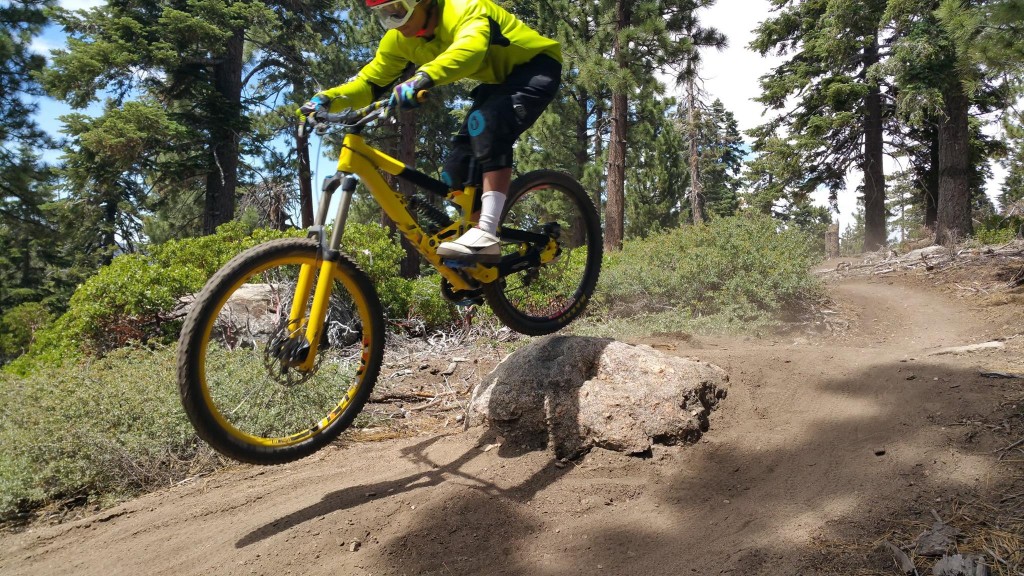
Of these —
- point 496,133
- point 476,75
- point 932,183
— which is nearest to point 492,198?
point 496,133

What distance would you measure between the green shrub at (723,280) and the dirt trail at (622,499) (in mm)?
3617

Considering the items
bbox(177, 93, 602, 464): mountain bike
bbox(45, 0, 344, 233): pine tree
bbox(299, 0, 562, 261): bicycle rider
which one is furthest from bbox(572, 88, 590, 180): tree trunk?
Answer: bbox(299, 0, 562, 261): bicycle rider

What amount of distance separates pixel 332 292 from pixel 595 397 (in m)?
1.72

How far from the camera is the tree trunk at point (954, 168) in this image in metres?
13.0

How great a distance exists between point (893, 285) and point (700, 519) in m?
10.4

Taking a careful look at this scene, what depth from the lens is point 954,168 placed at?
42.8 ft

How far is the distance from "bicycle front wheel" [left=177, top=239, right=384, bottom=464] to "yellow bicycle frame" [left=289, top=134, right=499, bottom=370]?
0.05 meters

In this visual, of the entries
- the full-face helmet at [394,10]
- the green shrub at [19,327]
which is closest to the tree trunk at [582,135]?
the full-face helmet at [394,10]

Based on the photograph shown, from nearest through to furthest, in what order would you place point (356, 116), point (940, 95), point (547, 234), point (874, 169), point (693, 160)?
point (356, 116) → point (547, 234) → point (940, 95) → point (874, 169) → point (693, 160)

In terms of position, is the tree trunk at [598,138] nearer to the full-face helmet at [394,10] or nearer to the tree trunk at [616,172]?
the tree trunk at [616,172]

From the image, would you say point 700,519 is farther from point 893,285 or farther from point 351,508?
point 893,285

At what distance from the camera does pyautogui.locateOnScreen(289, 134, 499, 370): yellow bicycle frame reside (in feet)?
8.81

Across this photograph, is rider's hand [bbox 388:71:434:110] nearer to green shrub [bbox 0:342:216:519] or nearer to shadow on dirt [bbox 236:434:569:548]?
shadow on dirt [bbox 236:434:569:548]

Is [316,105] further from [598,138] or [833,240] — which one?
[833,240]
